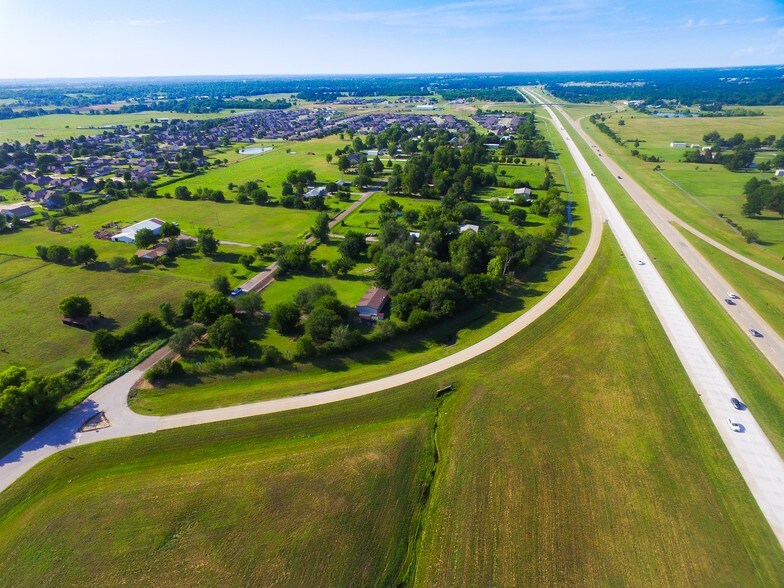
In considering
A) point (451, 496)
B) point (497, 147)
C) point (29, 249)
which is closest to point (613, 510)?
point (451, 496)

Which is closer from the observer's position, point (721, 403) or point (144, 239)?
point (721, 403)

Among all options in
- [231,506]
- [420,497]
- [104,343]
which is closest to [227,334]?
[104,343]

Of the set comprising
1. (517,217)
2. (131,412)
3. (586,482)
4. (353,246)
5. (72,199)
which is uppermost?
(72,199)

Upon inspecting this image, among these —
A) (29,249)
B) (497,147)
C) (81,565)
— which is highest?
(497,147)

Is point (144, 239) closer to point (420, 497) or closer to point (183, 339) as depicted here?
point (183, 339)

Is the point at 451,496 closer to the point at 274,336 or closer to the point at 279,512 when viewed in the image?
the point at 279,512

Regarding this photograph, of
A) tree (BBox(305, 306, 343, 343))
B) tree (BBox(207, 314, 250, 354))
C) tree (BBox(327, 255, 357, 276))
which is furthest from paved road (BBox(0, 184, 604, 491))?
tree (BBox(327, 255, 357, 276))

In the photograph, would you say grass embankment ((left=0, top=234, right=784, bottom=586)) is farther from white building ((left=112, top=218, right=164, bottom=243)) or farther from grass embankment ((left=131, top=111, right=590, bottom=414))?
white building ((left=112, top=218, right=164, bottom=243))
